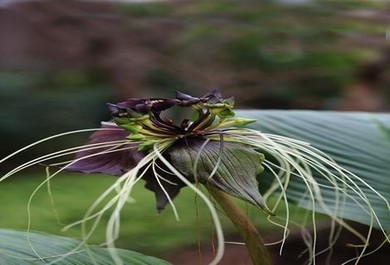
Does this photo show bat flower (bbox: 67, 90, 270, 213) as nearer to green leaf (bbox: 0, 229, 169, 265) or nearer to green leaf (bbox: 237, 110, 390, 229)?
green leaf (bbox: 0, 229, 169, 265)

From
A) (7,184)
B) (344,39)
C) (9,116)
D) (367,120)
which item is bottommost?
(7,184)

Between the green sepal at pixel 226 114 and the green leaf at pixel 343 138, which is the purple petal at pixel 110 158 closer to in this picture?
the green sepal at pixel 226 114

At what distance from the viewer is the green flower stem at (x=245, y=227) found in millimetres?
515

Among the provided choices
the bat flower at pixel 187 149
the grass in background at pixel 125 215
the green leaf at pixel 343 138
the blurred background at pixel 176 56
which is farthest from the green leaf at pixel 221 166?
the blurred background at pixel 176 56

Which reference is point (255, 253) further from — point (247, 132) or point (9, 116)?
point (9, 116)

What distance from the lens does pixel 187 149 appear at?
19.3 inches

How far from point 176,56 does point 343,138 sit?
237 centimetres

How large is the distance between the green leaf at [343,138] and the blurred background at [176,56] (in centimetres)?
168

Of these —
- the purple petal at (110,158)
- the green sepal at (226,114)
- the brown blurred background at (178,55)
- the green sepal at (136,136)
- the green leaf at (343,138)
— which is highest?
the green sepal at (226,114)

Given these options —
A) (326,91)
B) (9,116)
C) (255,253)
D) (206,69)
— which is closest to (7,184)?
(9,116)

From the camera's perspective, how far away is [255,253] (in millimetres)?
531

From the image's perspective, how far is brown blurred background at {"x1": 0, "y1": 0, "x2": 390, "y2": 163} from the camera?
9.23 ft

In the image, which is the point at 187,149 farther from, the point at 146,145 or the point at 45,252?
the point at 45,252

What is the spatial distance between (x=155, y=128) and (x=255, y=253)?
0.36 ft
